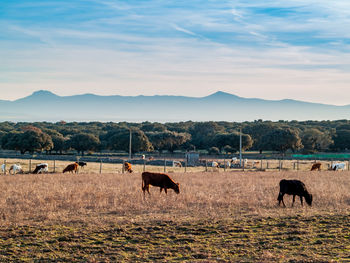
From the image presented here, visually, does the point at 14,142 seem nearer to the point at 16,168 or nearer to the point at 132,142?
the point at 132,142

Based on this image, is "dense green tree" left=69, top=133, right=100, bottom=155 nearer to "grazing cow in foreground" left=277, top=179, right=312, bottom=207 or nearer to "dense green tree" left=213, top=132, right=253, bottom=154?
"dense green tree" left=213, top=132, right=253, bottom=154

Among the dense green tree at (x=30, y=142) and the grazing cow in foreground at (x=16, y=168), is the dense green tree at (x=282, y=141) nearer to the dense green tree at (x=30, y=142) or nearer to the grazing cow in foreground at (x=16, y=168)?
the dense green tree at (x=30, y=142)

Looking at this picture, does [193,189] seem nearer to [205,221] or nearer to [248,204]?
[248,204]

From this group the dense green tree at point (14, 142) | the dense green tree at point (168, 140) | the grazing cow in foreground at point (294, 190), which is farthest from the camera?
the dense green tree at point (168, 140)

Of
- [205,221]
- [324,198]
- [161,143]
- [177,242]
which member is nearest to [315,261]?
[177,242]

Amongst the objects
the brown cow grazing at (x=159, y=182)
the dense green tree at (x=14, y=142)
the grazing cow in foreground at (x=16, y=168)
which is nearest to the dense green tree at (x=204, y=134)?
the dense green tree at (x=14, y=142)

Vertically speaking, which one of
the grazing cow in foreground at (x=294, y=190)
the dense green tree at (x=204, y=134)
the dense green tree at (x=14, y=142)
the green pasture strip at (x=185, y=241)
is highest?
the dense green tree at (x=204, y=134)

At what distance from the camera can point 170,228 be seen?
13180 millimetres

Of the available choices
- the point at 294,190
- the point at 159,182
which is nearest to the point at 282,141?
the point at 159,182

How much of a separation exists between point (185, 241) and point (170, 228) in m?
1.64

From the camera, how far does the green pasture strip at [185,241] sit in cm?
1014

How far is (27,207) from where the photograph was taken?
16.5 m

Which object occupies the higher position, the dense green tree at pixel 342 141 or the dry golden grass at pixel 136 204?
the dense green tree at pixel 342 141

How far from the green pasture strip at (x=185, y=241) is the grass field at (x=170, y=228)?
0.9 inches
